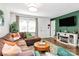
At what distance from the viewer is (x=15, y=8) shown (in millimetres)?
1529

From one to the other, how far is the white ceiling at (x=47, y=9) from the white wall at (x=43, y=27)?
0.09 meters

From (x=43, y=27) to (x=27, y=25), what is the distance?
27 cm

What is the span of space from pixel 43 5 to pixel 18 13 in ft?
1.27

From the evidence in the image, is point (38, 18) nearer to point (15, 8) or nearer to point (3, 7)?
point (15, 8)

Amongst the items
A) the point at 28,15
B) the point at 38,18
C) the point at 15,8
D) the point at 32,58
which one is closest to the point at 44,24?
the point at 38,18

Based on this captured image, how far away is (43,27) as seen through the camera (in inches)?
67.7

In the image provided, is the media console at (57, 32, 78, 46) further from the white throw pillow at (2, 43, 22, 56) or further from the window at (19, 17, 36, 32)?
the white throw pillow at (2, 43, 22, 56)

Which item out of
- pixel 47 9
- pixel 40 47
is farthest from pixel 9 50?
pixel 47 9

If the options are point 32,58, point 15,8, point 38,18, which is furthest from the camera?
point 38,18

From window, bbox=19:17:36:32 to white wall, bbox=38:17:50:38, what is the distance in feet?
0.33

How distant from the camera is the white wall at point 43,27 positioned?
169cm

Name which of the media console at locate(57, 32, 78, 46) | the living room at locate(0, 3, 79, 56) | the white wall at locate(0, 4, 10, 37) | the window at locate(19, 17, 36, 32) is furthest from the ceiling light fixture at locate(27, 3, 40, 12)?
the media console at locate(57, 32, 78, 46)

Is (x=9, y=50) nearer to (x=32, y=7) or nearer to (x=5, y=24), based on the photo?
(x=5, y=24)

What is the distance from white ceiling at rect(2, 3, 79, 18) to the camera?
1.49 meters
